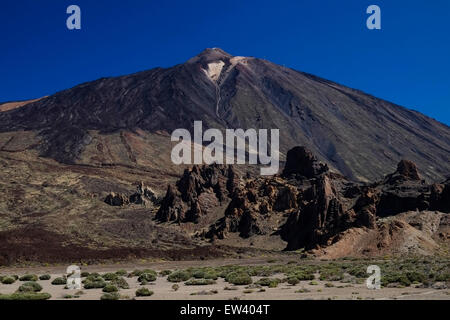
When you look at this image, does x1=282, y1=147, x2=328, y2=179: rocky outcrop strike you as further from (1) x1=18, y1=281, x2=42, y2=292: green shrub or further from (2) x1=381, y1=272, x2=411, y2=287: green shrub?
(1) x1=18, y1=281, x2=42, y2=292: green shrub

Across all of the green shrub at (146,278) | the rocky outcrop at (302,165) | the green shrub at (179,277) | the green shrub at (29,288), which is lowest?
the green shrub at (179,277)

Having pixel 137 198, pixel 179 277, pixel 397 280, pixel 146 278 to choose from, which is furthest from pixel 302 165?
pixel 397 280

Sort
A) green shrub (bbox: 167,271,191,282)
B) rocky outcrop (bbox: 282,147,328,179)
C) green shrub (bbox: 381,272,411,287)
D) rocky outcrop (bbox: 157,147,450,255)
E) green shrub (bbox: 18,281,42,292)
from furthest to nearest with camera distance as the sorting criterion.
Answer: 1. rocky outcrop (bbox: 282,147,328,179)
2. rocky outcrop (bbox: 157,147,450,255)
3. green shrub (bbox: 167,271,191,282)
4. green shrub (bbox: 381,272,411,287)
5. green shrub (bbox: 18,281,42,292)

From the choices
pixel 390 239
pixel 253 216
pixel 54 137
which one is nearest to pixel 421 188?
pixel 390 239

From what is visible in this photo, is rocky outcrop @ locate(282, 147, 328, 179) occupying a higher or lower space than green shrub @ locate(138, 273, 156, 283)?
higher

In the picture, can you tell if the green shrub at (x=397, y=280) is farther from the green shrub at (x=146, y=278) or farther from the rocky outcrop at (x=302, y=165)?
the rocky outcrop at (x=302, y=165)

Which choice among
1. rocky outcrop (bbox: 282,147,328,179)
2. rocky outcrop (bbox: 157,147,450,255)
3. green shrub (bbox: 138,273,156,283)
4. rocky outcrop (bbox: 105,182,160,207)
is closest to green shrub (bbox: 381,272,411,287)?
green shrub (bbox: 138,273,156,283)

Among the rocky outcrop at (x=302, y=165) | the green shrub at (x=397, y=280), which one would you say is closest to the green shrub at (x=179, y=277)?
the green shrub at (x=397, y=280)

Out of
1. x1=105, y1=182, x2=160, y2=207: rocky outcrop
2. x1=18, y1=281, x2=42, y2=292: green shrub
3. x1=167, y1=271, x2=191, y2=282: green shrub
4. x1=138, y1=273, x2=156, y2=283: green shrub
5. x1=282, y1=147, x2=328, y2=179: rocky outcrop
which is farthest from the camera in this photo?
x1=105, y1=182, x2=160, y2=207: rocky outcrop

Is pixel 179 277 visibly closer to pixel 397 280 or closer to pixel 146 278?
pixel 146 278

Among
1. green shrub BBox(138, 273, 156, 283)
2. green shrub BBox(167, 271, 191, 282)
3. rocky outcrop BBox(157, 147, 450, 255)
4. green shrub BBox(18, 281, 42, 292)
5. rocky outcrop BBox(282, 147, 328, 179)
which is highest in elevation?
rocky outcrop BBox(282, 147, 328, 179)

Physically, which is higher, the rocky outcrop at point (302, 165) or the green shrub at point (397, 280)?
the rocky outcrop at point (302, 165)
